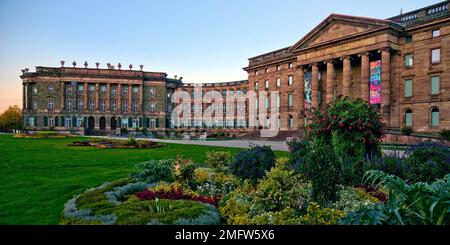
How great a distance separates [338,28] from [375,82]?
8.84 meters

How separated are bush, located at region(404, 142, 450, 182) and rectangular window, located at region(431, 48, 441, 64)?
89.8 ft

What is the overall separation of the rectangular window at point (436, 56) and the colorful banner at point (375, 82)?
5153 mm

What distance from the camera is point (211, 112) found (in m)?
67.3

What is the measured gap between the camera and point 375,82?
112 ft

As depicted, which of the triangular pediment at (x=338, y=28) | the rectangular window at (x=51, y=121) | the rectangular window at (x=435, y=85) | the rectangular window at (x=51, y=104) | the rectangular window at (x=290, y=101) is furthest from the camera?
the rectangular window at (x=51, y=104)

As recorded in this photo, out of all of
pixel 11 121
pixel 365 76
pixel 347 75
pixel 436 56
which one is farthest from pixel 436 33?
pixel 11 121

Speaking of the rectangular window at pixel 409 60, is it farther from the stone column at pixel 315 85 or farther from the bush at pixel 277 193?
the bush at pixel 277 193

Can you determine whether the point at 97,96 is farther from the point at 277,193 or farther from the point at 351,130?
the point at 277,193

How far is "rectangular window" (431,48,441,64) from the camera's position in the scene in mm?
29984

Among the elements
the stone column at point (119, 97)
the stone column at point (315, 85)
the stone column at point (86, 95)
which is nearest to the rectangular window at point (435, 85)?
the stone column at point (315, 85)

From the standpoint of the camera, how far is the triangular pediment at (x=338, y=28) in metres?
33.3

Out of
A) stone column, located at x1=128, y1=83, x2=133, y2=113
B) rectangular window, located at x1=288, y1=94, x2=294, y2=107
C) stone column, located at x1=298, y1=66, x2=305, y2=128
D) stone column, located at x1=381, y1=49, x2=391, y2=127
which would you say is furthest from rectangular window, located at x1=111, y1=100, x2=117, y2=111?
stone column, located at x1=381, y1=49, x2=391, y2=127
